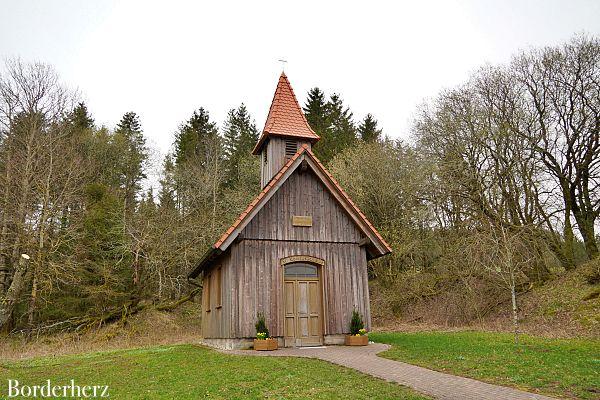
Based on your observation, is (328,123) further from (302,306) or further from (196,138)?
(302,306)

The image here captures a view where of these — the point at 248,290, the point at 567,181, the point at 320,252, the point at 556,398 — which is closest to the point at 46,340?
the point at 248,290

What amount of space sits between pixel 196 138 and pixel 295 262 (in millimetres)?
25494

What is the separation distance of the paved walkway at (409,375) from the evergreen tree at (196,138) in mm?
23632

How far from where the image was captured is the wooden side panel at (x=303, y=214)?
50.5ft

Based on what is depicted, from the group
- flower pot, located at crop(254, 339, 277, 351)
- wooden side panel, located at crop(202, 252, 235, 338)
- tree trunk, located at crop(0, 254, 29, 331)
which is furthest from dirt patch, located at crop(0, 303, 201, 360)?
flower pot, located at crop(254, 339, 277, 351)

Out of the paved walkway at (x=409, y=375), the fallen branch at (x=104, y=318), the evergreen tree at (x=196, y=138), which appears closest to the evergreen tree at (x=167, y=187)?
the evergreen tree at (x=196, y=138)

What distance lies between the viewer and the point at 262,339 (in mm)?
13898

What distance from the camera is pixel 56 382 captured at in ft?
31.4

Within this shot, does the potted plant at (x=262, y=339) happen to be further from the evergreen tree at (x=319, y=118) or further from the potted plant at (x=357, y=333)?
the evergreen tree at (x=319, y=118)

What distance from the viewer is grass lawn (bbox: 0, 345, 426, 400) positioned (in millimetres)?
7695

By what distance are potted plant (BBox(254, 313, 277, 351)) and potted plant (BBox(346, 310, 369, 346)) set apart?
2594 mm

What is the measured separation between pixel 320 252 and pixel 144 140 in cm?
2812

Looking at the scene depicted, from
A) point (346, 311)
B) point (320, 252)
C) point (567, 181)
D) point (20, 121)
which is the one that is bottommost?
point (346, 311)

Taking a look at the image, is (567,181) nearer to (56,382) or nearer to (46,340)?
(56,382)
